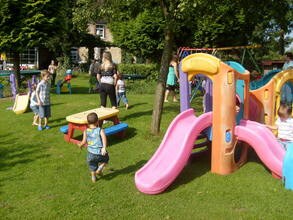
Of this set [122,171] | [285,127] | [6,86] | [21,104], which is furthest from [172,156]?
[6,86]

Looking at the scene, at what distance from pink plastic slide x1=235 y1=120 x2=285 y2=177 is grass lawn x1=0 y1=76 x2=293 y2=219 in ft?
1.01

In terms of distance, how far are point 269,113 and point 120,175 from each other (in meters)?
3.68

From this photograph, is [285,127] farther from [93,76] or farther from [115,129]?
[93,76]

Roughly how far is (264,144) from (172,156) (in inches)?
59.6

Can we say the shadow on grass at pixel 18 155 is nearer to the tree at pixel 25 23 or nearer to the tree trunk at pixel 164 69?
the tree trunk at pixel 164 69

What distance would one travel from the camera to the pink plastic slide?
664 cm

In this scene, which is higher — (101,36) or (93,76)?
(101,36)

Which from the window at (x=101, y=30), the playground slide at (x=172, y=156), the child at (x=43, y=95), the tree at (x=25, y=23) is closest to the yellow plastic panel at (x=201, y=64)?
the playground slide at (x=172, y=156)

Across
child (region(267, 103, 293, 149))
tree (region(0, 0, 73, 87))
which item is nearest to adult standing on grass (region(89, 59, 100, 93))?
tree (region(0, 0, 73, 87))

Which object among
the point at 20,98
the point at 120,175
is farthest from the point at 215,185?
the point at 20,98

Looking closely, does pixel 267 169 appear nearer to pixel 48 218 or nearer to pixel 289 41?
pixel 48 218

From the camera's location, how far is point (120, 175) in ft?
23.6

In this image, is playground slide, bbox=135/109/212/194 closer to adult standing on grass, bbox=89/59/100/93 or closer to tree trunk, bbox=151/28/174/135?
tree trunk, bbox=151/28/174/135

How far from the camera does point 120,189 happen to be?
653 cm
